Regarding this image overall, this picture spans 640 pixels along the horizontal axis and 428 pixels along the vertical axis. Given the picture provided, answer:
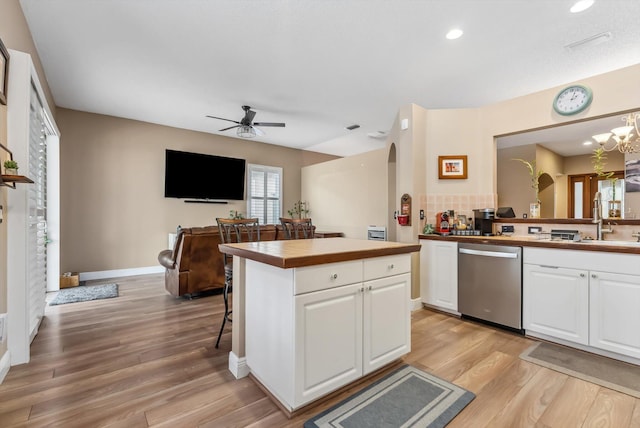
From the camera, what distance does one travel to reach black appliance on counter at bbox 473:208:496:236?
331 cm

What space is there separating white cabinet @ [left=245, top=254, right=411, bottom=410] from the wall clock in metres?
2.43

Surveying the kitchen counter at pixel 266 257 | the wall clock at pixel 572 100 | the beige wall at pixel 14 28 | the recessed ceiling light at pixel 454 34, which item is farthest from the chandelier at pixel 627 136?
the beige wall at pixel 14 28

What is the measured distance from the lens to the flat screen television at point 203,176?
5883 millimetres

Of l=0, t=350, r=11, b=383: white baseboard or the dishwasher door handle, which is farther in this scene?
the dishwasher door handle

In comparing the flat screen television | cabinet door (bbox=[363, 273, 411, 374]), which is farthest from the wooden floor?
the flat screen television

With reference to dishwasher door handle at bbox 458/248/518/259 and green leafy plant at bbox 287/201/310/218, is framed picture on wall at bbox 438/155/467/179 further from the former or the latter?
green leafy plant at bbox 287/201/310/218

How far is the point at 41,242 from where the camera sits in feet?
10.6

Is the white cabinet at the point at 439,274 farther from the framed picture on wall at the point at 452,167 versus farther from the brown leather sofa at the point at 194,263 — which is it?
the brown leather sofa at the point at 194,263

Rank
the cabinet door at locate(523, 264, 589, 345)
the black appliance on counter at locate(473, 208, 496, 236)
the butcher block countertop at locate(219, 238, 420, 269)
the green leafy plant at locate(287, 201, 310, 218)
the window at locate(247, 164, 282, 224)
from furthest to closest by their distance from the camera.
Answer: the green leafy plant at locate(287, 201, 310, 218)
the window at locate(247, 164, 282, 224)
the black appliance on counter at locate(473, 208, 496, 236)
the cabinet door at locate(523, 264, 589, 345)
the butcher block countertop at locate(219, 238, 420, 269)

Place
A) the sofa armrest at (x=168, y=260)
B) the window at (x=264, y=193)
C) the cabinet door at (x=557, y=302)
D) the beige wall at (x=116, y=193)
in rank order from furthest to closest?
the window at (x=264, y=193)
the beige wall at (x=116, y=193)
the sofa armrest at (x=168, y=260)
the cabinet door at (x=557, y=302)

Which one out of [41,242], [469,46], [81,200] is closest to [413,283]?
[469,46]

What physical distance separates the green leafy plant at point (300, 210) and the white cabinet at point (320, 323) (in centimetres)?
572

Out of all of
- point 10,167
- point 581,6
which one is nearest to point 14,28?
point 10,167

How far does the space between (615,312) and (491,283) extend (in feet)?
2.80
